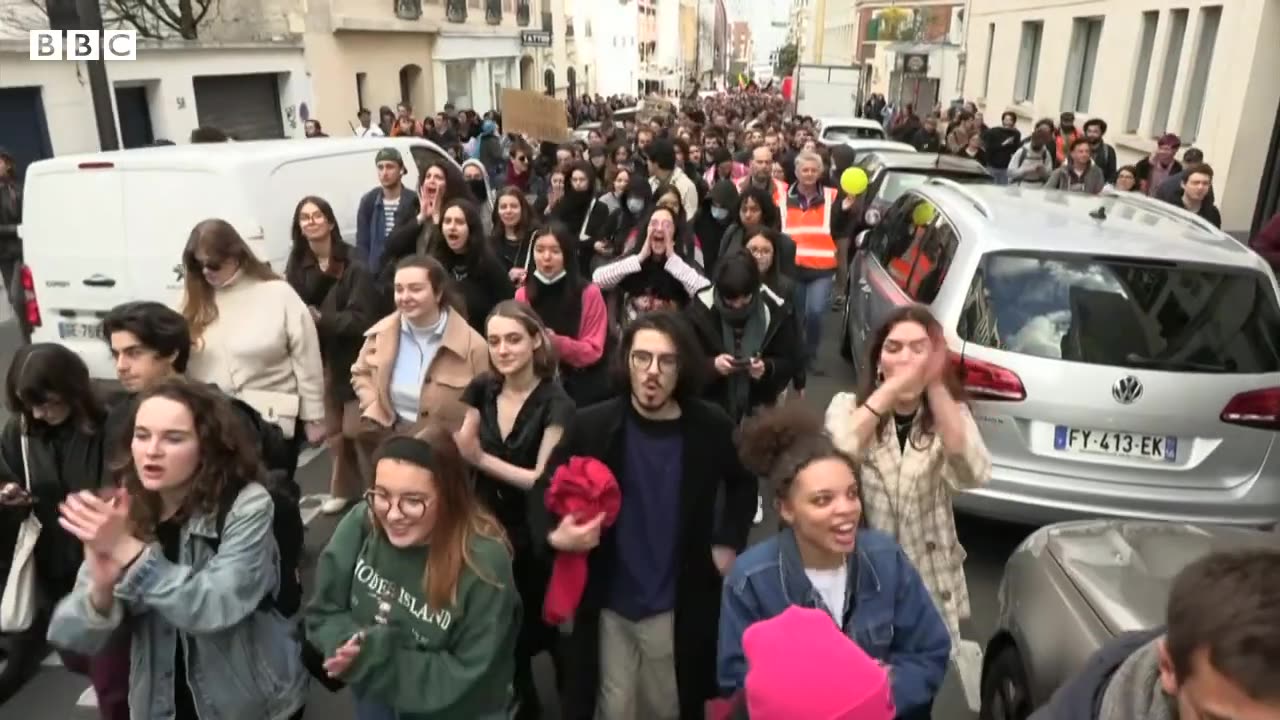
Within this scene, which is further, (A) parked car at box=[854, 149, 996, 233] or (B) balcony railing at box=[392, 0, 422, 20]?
(B) balcony railing at box=[392, 0, 422, 20]

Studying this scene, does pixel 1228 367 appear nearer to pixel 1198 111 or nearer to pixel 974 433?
pixel 974 433

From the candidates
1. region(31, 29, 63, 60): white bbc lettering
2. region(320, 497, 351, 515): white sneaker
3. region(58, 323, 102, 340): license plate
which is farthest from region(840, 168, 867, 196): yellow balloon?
region(31, 29, 63, 60): white bbc lettering

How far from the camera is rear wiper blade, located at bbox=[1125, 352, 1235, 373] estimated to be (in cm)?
386

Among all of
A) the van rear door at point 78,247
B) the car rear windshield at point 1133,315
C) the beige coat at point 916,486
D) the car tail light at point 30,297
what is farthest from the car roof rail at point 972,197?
the car tail light at point 30,297

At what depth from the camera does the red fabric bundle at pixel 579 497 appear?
2529 millimetres

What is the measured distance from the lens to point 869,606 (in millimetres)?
2150

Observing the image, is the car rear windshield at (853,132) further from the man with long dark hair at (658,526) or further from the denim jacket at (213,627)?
the denim jacket at (213,627)

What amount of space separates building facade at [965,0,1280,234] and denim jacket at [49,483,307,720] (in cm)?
1268

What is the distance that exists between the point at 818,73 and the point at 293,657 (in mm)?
27732

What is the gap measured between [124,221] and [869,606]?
5240 mm

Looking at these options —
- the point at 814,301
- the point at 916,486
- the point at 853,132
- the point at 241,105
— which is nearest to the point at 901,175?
the point at 814,301

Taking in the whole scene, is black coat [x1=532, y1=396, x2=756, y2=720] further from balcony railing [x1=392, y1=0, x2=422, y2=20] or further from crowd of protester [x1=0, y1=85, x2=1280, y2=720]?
balcony railing [x1=392, y1=0, x2=422, y2=20]

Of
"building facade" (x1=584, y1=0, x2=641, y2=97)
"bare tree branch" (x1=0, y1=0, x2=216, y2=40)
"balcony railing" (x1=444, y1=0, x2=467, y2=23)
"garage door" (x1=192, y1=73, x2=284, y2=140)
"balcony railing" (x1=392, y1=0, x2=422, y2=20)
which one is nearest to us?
"bare tree branch" (x1=0, y1=0, x2=216, y2=40)

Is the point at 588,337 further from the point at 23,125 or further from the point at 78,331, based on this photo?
the point at 23,125
